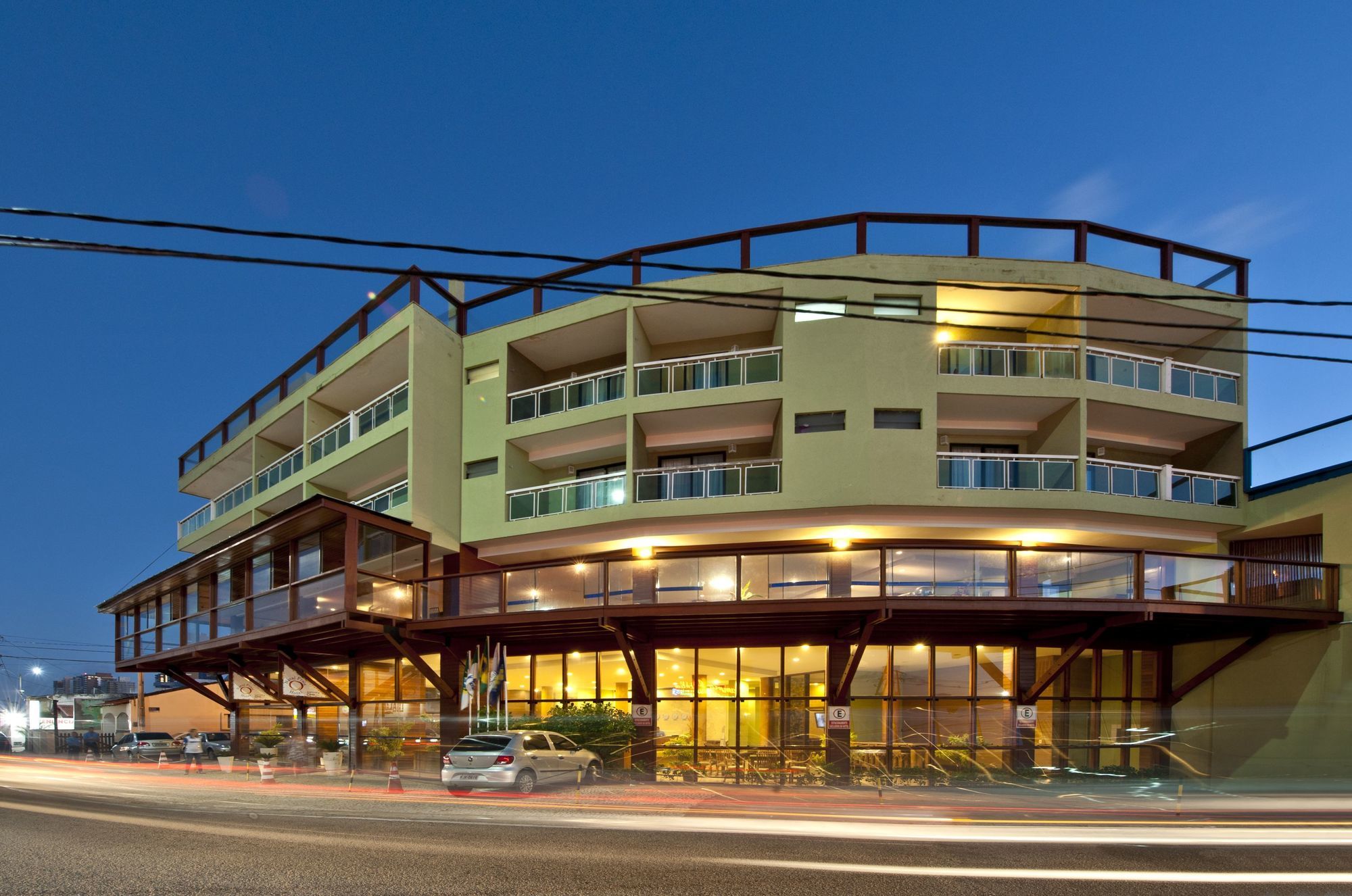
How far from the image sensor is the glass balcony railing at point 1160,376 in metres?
22.0

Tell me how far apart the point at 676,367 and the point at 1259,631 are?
50.0 feet

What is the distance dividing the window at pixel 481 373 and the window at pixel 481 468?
246cm

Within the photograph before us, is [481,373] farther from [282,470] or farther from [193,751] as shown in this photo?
[193,751]

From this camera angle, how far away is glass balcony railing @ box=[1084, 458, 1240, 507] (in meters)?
21.4

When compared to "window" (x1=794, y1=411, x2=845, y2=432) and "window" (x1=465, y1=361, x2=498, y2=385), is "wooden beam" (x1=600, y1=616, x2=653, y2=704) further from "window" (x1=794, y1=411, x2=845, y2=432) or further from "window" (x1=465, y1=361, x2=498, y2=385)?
"window" (x1=465, y1=361, x2=498, y2=385)

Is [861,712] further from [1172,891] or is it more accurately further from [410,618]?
[1172,891]

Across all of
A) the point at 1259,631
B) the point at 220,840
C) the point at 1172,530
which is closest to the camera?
the point at 220,840

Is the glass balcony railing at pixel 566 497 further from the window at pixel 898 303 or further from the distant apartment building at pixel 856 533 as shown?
the window at pixel 898 303

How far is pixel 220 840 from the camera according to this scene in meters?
11.1

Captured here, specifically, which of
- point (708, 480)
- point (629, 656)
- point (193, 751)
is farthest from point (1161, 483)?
point (193, 751)

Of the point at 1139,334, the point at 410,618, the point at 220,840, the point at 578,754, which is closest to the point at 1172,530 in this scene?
the point at 1139,334

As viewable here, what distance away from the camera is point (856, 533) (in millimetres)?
22438

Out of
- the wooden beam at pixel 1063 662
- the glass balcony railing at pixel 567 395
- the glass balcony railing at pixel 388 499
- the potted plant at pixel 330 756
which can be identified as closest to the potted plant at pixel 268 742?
the potted plant at pixel 330 756

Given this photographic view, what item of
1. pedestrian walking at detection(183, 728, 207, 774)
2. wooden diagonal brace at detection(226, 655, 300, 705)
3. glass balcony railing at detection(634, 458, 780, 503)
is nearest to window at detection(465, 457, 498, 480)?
glass balcony railing at detection(634, 458, 780, 503)
